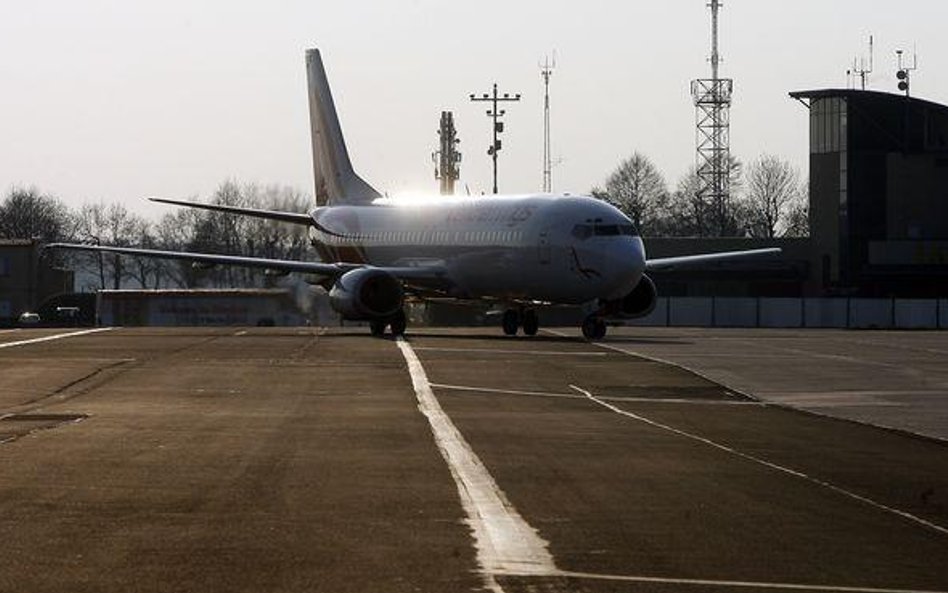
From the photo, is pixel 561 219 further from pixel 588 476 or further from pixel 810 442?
pixel 588 476

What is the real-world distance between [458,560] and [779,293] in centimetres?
9238

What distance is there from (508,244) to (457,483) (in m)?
40.2

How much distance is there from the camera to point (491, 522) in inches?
588

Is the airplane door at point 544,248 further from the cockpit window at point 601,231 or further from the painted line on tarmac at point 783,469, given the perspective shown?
the painted line on tarmac at point 783,469

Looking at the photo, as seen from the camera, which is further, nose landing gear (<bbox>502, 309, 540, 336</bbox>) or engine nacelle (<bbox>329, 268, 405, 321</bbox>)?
nose landing gear (<bbox>502, 309, 540, 336</bbox>)

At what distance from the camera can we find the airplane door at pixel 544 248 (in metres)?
56.5

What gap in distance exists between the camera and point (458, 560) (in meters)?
12.8

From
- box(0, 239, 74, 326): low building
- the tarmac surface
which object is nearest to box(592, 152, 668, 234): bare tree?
box(0, 239, 74, 326): low building

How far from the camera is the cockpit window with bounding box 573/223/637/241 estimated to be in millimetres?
55750

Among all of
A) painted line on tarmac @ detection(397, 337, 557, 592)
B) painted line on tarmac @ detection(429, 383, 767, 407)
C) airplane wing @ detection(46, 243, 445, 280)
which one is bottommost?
painted line on tarmac @ detection(429, 383, 767, 407)

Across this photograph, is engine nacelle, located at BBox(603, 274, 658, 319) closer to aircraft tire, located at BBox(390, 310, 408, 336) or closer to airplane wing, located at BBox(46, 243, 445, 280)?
airplane wing, located at BBox(46, 243, 445, 280)

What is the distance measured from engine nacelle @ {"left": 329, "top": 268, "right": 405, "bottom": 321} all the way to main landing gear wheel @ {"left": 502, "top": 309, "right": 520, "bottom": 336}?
364 centimetres

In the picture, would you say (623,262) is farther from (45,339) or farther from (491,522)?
(491,522)

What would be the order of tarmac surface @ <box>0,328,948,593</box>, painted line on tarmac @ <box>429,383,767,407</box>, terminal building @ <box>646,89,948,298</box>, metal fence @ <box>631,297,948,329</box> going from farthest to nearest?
terminal building @ <box>646,89,948,298</box>, metal fence @ <box>631,297,948,329</box>, painted line on tarmac @ <box>429,383,767,407</box>, tarmac surface @ <box>0,328,948,593</box>
